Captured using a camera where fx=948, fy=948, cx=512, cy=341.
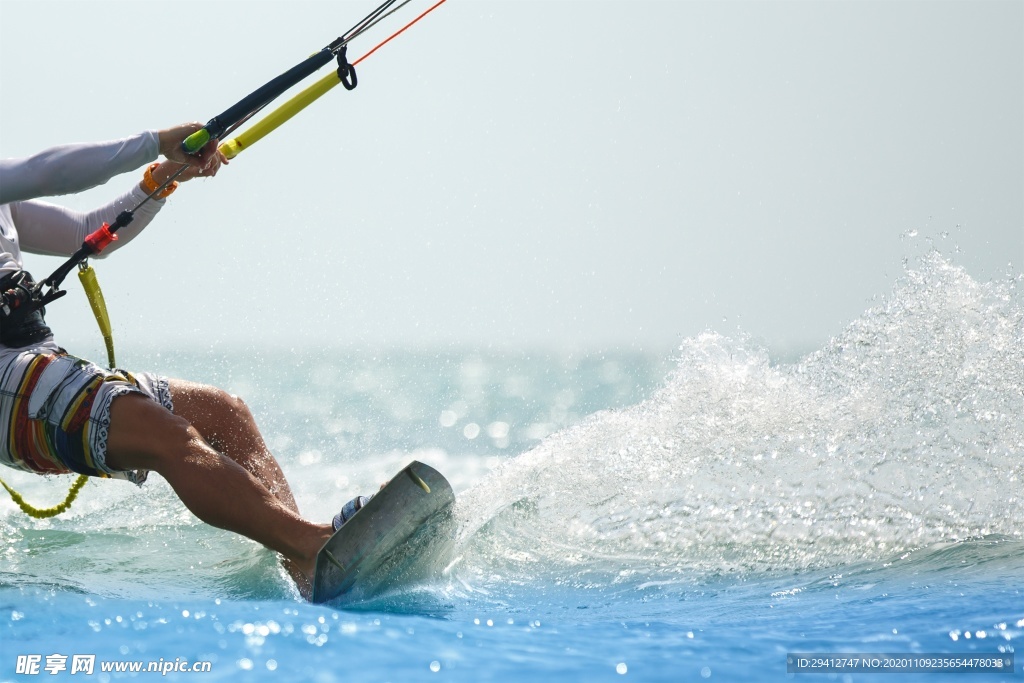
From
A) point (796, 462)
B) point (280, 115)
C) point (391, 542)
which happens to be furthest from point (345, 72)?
point (796, 462)

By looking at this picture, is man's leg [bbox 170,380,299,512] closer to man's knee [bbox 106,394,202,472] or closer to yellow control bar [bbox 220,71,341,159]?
man's knee [bbox 106,394,202,472]

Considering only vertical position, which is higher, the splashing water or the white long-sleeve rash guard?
the white long-sleeve rash guard

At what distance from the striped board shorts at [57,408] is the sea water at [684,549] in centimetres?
40

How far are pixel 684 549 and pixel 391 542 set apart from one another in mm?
1056

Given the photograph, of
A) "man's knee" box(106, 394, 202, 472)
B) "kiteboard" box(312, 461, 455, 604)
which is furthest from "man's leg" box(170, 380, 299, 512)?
"kiteboard" box(312, 461, 455, 604)

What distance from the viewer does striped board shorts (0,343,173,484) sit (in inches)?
115

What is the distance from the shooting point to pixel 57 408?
292cm

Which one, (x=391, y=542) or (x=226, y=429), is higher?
(x=226, y=429)

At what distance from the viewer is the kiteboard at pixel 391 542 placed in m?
2.74

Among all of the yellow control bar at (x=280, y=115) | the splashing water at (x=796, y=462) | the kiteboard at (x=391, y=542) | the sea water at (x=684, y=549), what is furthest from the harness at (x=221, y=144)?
the splashing water at (x=796, y=462)

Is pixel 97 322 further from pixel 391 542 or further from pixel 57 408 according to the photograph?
pixel 391 542

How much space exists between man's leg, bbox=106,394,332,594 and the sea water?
0.59 ft

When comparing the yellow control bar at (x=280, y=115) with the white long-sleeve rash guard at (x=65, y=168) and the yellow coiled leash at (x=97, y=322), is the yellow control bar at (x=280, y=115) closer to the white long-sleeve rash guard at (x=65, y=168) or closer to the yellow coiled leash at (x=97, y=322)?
the white long-sleeve rash guard at (x=65, y=168)

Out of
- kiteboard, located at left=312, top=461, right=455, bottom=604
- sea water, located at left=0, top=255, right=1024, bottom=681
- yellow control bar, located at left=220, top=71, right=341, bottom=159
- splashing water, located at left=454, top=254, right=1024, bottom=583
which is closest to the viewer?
sea water, located at left=0, top=255, right=1024, bottom=681
